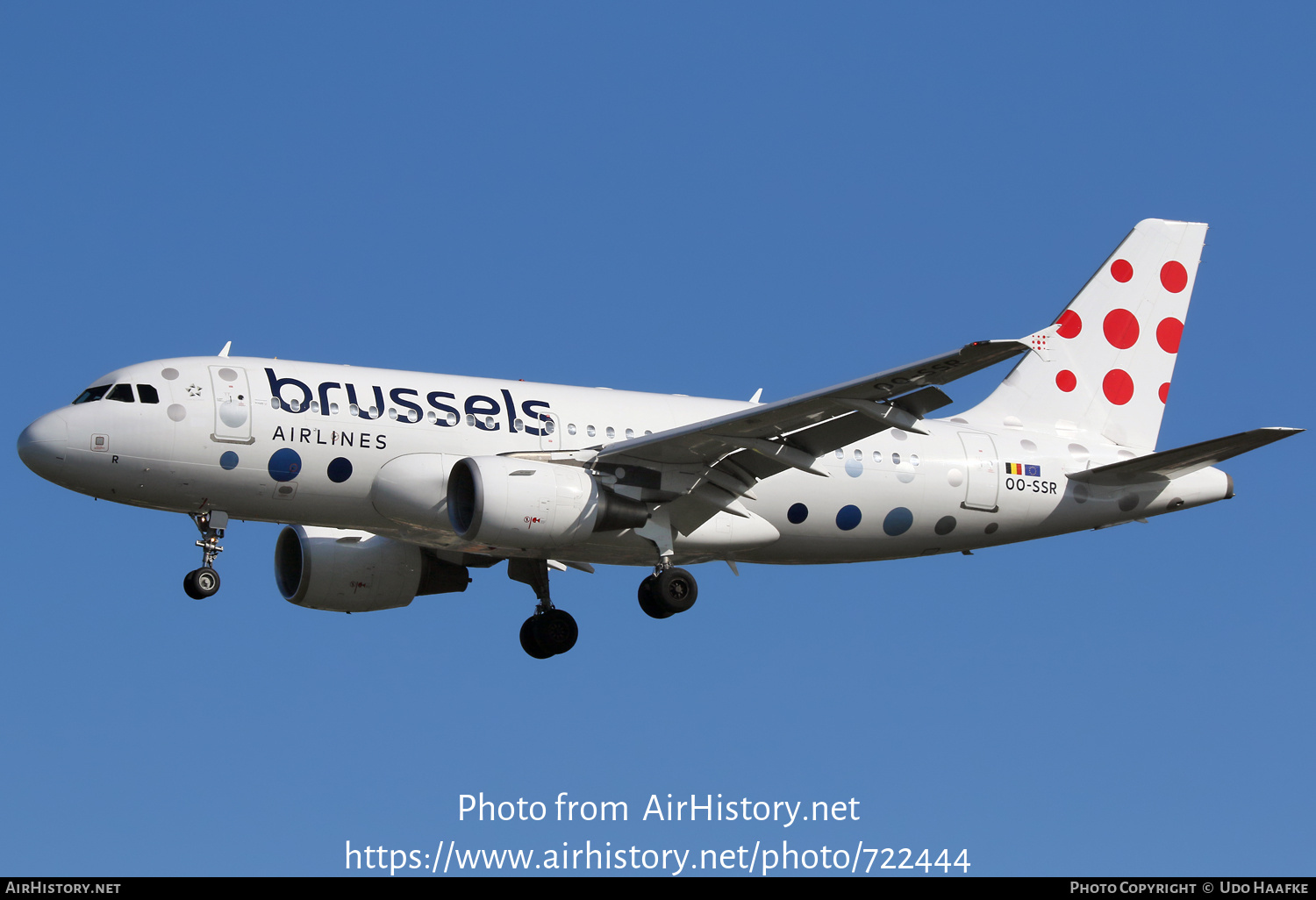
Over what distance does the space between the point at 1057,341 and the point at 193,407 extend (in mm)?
18957

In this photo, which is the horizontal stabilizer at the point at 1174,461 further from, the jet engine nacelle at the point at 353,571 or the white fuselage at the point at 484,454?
the jet engine nacelle at the point at 353,571

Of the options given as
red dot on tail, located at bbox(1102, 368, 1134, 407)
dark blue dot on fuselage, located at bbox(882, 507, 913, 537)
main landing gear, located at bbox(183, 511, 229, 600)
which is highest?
red dot on tail, located at bbox(1102, 368, 1134, 407)

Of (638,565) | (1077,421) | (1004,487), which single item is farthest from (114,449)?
(1077,421)

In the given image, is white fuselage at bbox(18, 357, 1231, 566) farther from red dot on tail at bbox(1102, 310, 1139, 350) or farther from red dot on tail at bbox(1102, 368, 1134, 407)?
red dot on tail at bbox(1102, 310, 1139, 350)

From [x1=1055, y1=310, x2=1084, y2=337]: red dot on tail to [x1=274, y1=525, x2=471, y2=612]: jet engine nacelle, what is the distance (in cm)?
1441

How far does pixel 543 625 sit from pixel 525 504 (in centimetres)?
566

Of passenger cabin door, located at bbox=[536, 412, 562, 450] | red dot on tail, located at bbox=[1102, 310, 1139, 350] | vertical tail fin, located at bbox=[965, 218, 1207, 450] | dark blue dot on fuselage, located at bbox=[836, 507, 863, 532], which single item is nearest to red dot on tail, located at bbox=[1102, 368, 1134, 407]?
vertical tail fin, located at bbox=[965, 218, 1207, 450]

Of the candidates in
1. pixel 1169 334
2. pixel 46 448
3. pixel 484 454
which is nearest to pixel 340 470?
pixel 484 454

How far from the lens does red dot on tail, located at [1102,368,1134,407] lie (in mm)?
36844

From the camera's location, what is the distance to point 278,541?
3522cm

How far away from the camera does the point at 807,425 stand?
1162 inches

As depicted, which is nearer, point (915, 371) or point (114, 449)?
point (915, 371)

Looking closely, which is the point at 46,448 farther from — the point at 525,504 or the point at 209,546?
the point at 525,504
